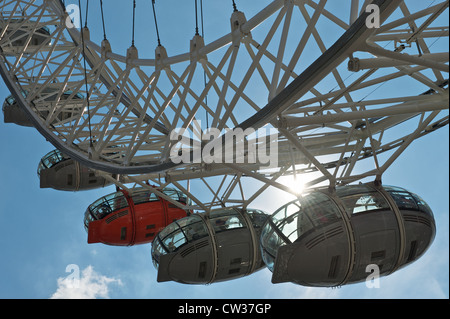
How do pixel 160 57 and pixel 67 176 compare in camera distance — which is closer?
pixel 160 57

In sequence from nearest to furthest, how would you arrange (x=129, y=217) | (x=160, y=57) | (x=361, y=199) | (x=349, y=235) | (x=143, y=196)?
(x=349, y=235) < (x=361, y=199) < (x=160, y=57) < (x=129, y=217) < (x=143, y=196)

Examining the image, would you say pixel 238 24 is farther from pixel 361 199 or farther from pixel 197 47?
pixel 361 199

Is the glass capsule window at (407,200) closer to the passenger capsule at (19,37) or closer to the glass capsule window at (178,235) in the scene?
the glass capsule window at (178,235)

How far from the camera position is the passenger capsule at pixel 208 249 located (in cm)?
2112

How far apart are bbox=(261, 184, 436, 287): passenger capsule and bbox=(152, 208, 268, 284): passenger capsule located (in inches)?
182

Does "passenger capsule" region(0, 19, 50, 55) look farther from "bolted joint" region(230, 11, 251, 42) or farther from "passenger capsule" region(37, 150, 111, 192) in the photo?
"bolted joint" region(230, 11, 251, 42)

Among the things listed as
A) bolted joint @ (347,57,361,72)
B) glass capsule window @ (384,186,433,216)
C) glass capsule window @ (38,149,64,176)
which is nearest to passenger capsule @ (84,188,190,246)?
glass capsule window @ (38,149,64,176)

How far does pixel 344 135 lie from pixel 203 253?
267 inches

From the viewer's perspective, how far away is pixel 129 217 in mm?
25453

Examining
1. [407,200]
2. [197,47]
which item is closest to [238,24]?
[197,47]

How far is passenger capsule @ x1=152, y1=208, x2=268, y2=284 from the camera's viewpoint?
2112cm

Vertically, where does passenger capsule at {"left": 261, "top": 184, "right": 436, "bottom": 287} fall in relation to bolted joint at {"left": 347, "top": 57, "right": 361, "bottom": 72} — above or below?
below

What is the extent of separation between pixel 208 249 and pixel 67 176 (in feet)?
36.9

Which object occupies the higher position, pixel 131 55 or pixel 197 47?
pixel 131 55
